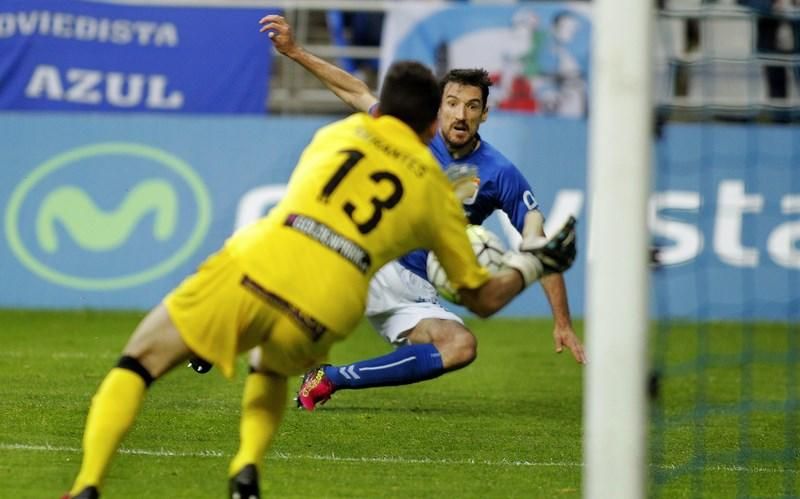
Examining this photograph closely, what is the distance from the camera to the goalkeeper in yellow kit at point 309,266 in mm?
5859

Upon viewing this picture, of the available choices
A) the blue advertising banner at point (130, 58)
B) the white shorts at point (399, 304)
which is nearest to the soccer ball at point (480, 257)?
the white shorts at point (399, 304)

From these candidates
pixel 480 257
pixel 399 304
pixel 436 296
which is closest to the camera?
pixel 480 257

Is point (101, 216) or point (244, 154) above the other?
point (244, 154)

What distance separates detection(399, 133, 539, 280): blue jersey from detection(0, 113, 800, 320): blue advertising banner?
525 centimetres

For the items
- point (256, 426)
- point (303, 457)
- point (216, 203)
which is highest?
point (216, 203)

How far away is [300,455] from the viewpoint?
7.75m

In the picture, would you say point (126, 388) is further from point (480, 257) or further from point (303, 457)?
point (480, 257)

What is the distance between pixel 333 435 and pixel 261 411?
2165 mm

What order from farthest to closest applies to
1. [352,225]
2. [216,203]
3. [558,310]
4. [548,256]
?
[216,203]
[558,310]
[548,256]
[352,225]

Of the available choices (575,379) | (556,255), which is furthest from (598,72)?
(575,379)

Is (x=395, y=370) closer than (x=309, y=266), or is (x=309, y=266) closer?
(x=309, y=266)

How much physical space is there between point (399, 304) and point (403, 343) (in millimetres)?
237

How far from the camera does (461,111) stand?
9.31m

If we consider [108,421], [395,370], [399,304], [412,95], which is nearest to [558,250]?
[412,95]
